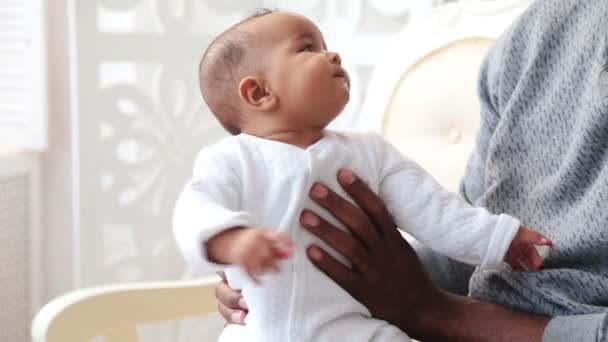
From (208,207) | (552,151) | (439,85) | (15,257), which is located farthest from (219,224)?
(15,257)

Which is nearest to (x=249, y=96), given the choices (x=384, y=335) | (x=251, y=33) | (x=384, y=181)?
(x=251, y=33)

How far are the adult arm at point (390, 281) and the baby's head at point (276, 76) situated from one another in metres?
0.09

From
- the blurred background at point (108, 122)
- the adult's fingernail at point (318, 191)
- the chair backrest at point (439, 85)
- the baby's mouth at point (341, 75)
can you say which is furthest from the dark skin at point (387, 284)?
the blurred background at point (108, 122)

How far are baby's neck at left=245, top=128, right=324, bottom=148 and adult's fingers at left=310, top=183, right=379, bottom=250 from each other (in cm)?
6

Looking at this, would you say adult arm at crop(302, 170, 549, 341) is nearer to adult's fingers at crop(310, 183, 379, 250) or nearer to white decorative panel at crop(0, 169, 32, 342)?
adult's fingers at crop(310, 183, 379, 250)

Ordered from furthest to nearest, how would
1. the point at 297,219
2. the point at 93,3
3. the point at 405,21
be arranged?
the point at 405,21, the point at 93,3, the point at 297,219

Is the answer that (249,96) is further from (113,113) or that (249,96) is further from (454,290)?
(113,113)

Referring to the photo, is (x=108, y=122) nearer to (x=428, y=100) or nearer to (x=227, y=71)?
(x=428, y=100)

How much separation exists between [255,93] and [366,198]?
0.17m

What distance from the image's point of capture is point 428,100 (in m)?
1.48

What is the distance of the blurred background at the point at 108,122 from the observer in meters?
1.79

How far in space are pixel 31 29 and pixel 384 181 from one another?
46.0 inches

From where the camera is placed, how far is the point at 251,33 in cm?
93

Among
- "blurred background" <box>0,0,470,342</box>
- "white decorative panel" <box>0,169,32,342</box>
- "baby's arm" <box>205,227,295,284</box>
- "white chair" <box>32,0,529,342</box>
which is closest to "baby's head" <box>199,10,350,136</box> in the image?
"baby's arm" <box>205,227,295,284</box>
